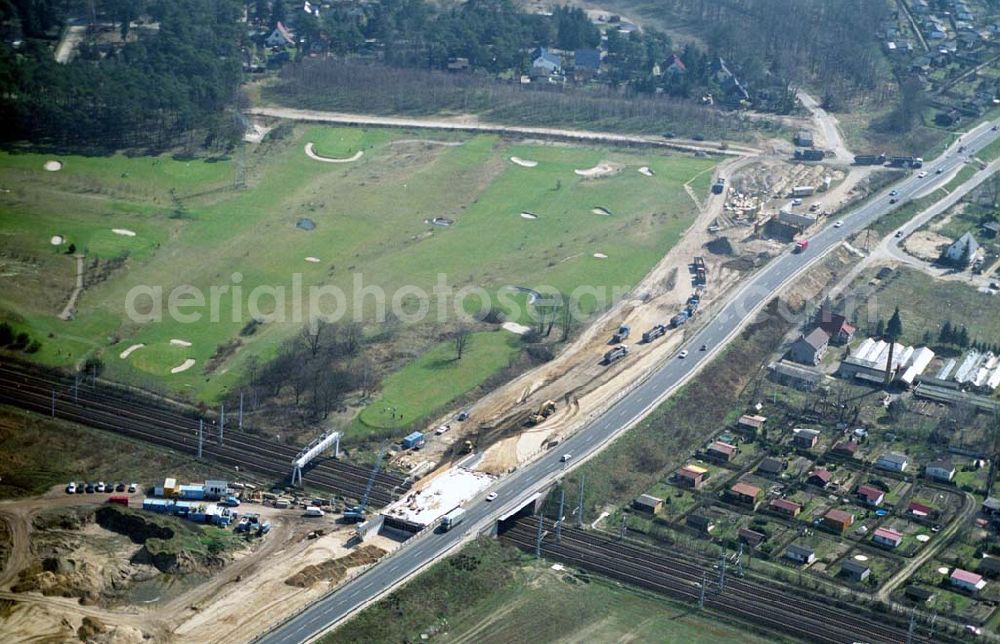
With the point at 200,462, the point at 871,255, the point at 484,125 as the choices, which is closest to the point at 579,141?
the point at 484,125

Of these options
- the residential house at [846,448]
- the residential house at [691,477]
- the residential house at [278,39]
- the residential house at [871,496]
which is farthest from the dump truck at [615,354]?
the residential house at [278,39]

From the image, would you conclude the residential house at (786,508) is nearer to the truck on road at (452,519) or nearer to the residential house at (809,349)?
the truck on road at (452,519)

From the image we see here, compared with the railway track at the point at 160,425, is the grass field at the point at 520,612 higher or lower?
higher

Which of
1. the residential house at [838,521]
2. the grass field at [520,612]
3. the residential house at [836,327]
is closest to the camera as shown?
the grass field at [520,612]

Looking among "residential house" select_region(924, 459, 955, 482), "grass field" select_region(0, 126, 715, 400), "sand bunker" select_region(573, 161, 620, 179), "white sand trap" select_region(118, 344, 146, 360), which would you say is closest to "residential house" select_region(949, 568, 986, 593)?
"residential house" select_region(924, 459, 955, 482)

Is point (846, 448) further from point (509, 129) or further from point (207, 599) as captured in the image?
point (509, 129)

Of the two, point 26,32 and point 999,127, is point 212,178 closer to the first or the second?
point 26,32
